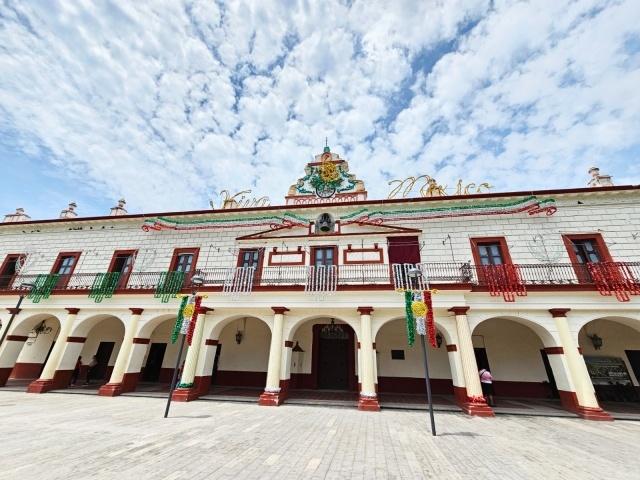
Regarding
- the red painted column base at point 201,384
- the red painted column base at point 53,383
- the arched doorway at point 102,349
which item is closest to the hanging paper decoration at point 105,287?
the red painted column base at point 53,383

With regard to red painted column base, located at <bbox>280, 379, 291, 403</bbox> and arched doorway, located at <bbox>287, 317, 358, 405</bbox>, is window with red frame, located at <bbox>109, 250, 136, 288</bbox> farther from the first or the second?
red painted column base, located at <bbox>280, 379, 291, 403</bbox>

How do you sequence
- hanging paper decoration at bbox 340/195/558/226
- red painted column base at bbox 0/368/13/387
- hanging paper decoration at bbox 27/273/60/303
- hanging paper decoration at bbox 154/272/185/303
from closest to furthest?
1. hanging paper decoration at bbox 154/272/185/303
2. hanging paper decoration at bbox 340/195/558/226
3. red painted column base at bbox 0/368/13/387
4. hanging paper decoration at bbox 27/273/60/303

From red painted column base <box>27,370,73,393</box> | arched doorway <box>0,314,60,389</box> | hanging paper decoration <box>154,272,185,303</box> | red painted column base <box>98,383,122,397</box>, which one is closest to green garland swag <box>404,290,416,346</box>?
hanging paper decoration <box>154,272,185,303</box>

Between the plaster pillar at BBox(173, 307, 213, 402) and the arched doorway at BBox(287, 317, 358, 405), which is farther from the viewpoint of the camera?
the arched doorway at BBox(287, 317, 358, 405)

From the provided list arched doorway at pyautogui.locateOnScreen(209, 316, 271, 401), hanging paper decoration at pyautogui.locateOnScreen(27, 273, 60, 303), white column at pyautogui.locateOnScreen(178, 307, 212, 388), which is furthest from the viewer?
arched doorway at pyautogui.locateOnScreen(209, 316, 271, 401)

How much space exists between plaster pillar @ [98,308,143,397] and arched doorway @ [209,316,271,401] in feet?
12.0

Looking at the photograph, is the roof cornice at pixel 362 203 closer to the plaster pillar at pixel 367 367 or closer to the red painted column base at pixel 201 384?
the plaster pillar at pixel 367 367

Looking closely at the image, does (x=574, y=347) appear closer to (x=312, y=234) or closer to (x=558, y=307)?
(x=558, y=307)

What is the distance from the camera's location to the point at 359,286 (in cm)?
1031

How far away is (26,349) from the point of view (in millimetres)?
13305

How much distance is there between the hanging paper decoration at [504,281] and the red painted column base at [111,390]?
48.8 feet

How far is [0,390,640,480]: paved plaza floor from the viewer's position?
13.9 ft

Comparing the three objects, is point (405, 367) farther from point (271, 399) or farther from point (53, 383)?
point (53, 383)

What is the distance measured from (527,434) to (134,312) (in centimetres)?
1420
